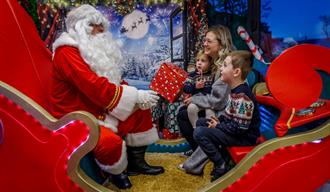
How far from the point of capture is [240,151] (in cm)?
216

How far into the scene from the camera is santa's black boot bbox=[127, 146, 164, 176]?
8.68ft

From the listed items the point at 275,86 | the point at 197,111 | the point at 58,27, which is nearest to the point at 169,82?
the point at 197,111

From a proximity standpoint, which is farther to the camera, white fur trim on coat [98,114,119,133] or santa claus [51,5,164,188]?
white fur trim on coat [98,114,119,133]

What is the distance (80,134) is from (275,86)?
3.50 ft

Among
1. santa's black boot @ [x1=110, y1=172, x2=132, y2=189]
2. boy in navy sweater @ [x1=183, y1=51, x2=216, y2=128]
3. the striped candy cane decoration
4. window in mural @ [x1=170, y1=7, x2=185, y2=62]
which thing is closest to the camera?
santa's black boot @ [x1=110, y1=172, x2=132, y2=189]

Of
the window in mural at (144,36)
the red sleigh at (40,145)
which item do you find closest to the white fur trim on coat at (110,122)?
the red sleigh at (40,145)

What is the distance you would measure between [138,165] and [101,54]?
83cm

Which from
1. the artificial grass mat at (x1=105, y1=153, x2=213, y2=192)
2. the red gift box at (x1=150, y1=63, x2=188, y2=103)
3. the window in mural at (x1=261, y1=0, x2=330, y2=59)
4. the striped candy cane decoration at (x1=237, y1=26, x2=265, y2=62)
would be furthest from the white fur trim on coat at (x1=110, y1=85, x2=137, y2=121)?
the window in mural at (x1=261, y1=0, x2=330, y2=59)

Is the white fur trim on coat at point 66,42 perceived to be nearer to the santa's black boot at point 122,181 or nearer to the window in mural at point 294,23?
the santa's black boot at point 122,181

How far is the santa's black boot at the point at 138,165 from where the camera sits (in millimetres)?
2646

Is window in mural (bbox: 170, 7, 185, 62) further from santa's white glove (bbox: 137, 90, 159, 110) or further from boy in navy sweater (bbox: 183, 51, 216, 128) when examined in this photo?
santa's white glove (bbox: 137, 90, 159, 110)

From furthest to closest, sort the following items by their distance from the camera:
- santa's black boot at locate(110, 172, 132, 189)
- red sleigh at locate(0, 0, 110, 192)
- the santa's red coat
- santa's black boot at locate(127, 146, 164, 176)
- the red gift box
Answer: the red gift box, santa's black boot at locate(127, 146, 164, 176), santa's black boot at locate(110, 172, 132, 189), the santa's red coat, red sleigh at locate(0, 0, 110, 192)

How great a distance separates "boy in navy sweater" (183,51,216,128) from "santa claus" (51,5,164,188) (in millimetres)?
337

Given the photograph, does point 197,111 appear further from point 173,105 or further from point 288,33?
point 288,33
